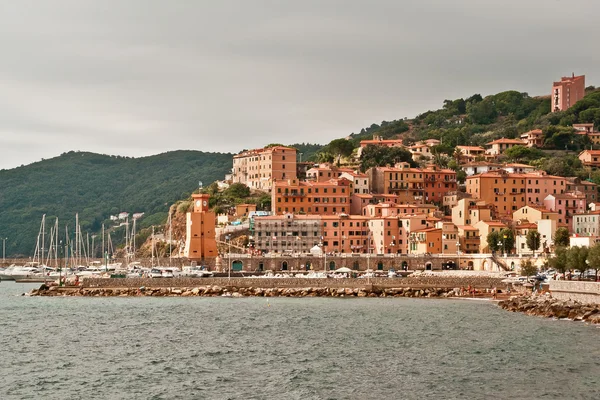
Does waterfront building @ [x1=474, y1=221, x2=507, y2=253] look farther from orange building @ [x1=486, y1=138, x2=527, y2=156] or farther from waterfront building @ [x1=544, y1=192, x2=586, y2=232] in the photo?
orange building @ [x1=486, y1=138, x2=527, y2=156]

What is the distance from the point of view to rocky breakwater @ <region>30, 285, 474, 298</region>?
2881 inches

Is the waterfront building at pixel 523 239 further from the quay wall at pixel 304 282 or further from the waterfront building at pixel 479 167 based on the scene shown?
the waterfront building at pixel 479 167

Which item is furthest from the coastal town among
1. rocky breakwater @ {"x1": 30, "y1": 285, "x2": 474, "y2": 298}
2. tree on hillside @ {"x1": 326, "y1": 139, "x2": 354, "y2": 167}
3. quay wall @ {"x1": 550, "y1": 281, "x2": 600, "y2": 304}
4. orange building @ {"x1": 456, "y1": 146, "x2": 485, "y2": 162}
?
quay wall @ {"x1": 550, "y1": 281, "x2": 600, "y2": 304}

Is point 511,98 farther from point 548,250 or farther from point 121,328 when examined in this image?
point 121,328

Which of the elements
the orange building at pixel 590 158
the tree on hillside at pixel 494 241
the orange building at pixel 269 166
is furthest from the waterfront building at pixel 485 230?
the orange building at pixel 590 158

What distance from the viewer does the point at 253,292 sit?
2987 inches

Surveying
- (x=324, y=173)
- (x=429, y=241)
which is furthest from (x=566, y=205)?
(x=324, y=173)

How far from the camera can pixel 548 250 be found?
89188 mm

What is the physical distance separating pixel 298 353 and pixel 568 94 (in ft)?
446

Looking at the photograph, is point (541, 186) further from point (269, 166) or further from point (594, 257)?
point (594, 257)

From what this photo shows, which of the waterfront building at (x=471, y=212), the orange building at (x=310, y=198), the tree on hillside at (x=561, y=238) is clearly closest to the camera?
the tree on hillside at (x=561, y=238)

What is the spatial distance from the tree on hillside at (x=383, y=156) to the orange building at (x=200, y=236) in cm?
3045

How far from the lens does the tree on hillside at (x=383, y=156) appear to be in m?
120

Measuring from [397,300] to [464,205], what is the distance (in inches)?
1313
